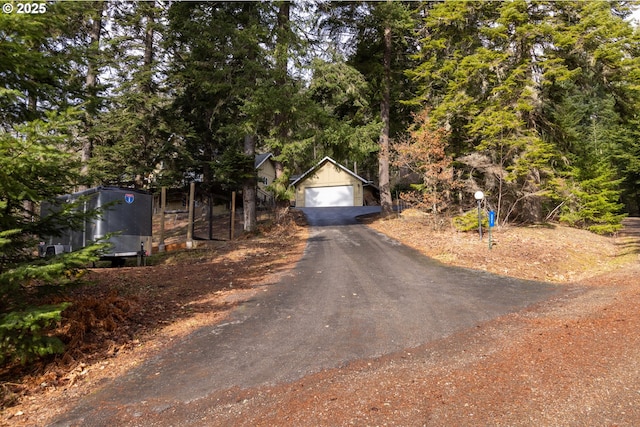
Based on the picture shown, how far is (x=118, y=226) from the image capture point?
35.4 ft

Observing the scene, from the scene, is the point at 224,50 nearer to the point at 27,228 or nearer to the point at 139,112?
the point at 139,112

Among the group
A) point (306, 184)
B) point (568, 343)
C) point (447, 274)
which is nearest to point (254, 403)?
point (568, 343)

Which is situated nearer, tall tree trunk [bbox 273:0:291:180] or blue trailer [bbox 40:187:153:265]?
blue trailer [bbox 40:187:153:265]

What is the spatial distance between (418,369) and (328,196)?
31794mm

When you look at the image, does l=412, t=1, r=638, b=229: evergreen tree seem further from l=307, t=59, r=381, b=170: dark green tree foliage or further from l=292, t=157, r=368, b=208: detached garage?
l=292, t=157, r=368, b=208: detached garage

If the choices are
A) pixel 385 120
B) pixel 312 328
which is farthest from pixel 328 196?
pixel 312 328

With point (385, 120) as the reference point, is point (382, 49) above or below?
above

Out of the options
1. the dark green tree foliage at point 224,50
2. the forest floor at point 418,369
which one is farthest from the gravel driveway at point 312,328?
the dark green tree foliage at point 224,50

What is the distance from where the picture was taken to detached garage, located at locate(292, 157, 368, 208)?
3503 cm

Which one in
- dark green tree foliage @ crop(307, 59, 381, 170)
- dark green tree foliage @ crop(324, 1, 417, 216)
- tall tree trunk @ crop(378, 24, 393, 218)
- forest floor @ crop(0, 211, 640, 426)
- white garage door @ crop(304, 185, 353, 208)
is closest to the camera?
forest floor @ crop(0, 211, 640, 426)

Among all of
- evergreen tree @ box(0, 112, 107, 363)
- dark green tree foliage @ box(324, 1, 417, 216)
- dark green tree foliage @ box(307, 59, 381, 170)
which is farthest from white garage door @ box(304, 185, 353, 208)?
evergreen tree @ box(0, 112, 107, 363)

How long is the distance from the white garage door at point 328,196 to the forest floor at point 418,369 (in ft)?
89.5

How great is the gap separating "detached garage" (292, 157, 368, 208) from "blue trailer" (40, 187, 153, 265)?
932 inches

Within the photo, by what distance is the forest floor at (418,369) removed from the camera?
2.96 m
